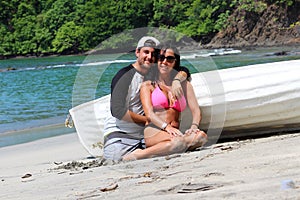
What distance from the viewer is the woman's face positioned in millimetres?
5098

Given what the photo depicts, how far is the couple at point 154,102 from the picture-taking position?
5070 mm

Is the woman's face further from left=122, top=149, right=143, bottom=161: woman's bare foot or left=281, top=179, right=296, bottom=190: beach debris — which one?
left=281, top=179, right=296, bottom=190: beach debris

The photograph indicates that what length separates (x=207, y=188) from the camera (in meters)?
3.39

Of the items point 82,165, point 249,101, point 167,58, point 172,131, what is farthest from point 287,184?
point 82,165

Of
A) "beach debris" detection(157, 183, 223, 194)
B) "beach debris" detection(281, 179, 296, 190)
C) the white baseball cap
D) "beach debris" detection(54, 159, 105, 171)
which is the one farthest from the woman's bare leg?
"beach debris" detection(281, 179, 296, 190)

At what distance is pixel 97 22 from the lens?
7275 cm

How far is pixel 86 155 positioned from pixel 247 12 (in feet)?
183

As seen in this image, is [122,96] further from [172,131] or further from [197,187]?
[197,187]

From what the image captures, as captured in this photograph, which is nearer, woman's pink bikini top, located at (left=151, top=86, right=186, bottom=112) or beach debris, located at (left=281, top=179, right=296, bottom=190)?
beach debris, located at (left=281, top=179, right=296, bottom=190)

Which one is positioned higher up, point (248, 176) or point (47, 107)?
point (248, 176)

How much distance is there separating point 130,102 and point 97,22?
6854 cm

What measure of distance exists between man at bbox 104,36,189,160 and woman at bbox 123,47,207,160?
90mm

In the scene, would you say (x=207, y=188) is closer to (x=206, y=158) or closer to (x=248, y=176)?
(x=248, y=176)

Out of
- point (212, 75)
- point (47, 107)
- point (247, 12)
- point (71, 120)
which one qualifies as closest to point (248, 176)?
point (212, 75)
